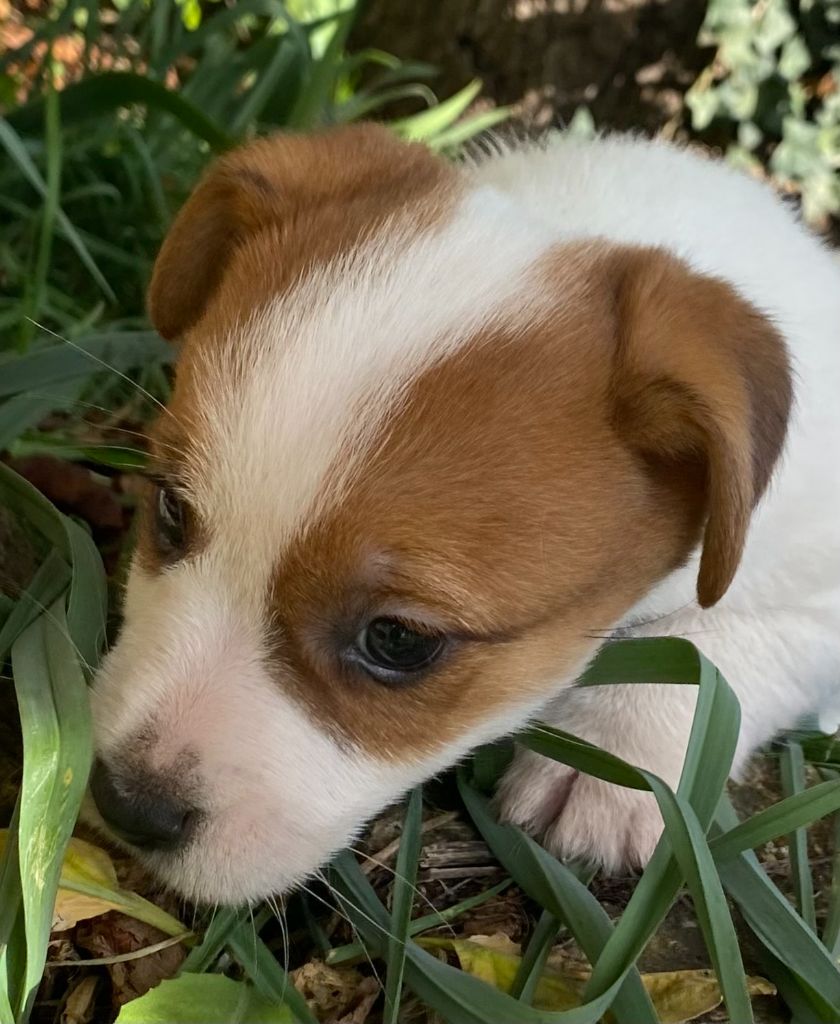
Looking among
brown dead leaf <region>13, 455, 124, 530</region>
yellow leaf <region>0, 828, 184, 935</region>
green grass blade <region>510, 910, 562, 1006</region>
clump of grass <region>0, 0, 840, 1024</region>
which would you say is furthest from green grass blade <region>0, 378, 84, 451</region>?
green grass blade <region>510, 910, 562, 1006</region>

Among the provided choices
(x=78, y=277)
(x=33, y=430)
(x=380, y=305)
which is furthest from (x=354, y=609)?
(x=78, y=277)

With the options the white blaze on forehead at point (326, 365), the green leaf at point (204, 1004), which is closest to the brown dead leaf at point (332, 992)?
the green leaf at point (204, 1004)

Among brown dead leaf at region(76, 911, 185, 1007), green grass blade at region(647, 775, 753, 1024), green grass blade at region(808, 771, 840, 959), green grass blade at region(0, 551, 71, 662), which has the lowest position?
brown dead leaf at region(76, 911, 185, 1007)

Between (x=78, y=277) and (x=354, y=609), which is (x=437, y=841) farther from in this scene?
(x=78, y=277)

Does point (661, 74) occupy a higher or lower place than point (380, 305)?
higher

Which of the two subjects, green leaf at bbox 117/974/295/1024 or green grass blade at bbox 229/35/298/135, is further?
green grass blade at bbox 229/35/298/135

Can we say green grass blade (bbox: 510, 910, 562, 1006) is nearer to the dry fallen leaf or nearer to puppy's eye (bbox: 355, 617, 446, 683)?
the dry fallen leaf

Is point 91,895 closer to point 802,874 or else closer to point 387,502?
point 387,502
